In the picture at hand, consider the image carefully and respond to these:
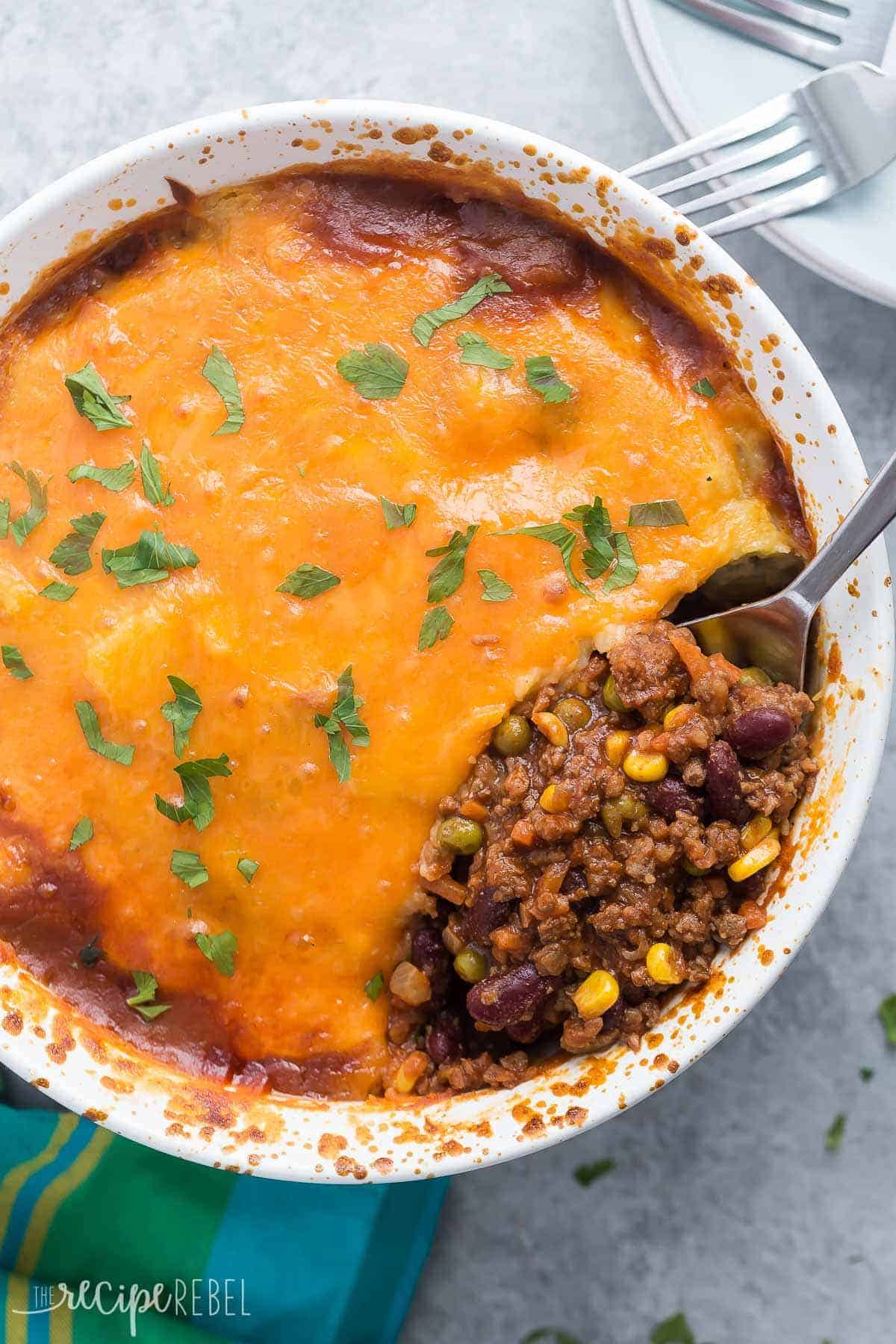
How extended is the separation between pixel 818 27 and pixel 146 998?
284 centimetres

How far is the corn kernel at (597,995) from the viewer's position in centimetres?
255

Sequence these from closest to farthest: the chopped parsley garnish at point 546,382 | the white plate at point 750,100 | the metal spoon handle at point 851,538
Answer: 1. the metal spoon handle at point 851,538
2. the chopped parsley garnish at point 546,382
3. the white plate at point 750,100

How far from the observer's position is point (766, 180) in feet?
9.70

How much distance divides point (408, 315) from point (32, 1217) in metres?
2.59

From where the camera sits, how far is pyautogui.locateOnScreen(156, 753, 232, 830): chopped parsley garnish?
8.52 feet

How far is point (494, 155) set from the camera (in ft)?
8.59

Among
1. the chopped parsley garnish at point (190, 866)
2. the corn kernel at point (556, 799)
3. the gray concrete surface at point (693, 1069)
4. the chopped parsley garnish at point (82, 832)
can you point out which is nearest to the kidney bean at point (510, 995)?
the corn kernel at point (556, 799)

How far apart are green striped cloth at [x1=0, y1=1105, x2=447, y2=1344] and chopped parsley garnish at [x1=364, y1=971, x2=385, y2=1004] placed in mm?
825

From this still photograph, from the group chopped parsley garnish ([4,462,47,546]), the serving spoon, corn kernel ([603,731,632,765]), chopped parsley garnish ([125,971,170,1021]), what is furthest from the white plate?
chopped parsley garnish ([125,971,170,1021])

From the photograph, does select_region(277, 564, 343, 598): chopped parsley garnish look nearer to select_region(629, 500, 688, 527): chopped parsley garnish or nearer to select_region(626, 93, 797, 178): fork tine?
select_region(629, 500, 688, 527): chopped parsley garnish

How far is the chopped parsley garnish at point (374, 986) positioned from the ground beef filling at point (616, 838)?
6cm

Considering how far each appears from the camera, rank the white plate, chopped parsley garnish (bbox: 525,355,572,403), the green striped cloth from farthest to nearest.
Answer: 1. the green striped cloth
2. the white plate
3. chopped parsley garnish (bbox: 525,355,572,403)

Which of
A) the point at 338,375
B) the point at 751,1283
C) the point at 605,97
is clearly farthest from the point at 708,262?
the point at 751,1283

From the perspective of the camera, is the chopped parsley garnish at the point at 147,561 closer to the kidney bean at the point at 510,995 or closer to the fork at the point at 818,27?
the kidney bean at the point at 510,995
